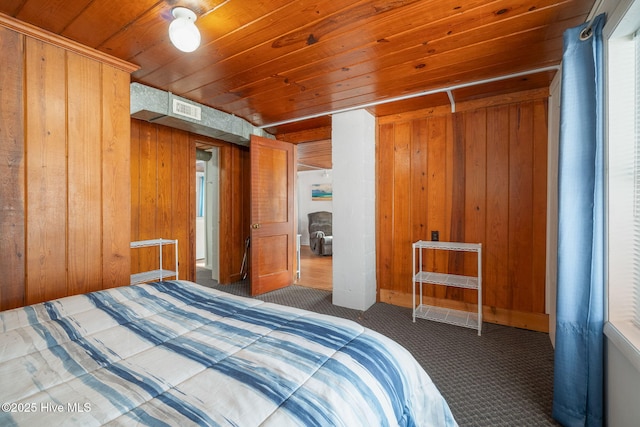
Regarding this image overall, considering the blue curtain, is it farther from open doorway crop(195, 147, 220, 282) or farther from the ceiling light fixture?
open doorway crop(195, 147, 220, 282)

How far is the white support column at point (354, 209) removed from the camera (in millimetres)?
3014

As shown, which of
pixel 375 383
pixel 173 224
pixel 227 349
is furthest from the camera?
pixel 173 224

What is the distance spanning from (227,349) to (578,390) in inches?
65.0

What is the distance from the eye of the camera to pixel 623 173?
4.20ft

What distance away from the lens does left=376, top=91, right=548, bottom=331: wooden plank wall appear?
2.50m

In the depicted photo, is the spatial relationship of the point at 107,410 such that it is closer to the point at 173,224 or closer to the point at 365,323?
the point at 365,323

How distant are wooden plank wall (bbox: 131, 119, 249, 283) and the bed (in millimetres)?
1984

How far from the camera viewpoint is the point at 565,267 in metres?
1.41

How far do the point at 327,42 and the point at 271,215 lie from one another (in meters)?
2.28

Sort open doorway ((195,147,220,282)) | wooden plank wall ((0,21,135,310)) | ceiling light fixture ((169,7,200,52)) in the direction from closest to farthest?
ceiling light fixture ((169,7,200,52))
wooden plank wall ((0,21,135,310))
open doorway ((195,147,220,282))

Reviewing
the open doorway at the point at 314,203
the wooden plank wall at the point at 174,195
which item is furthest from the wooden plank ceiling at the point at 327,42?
the open doorway at the point at 314,203

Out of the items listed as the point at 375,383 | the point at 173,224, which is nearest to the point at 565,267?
the point at 375,383

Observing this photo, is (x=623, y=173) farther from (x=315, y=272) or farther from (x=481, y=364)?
(x=315, y=272)

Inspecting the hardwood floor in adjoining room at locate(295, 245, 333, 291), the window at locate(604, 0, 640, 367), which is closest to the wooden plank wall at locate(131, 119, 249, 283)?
the hardwood floor in adjoining room at locate(295, 245, 333, 291)
